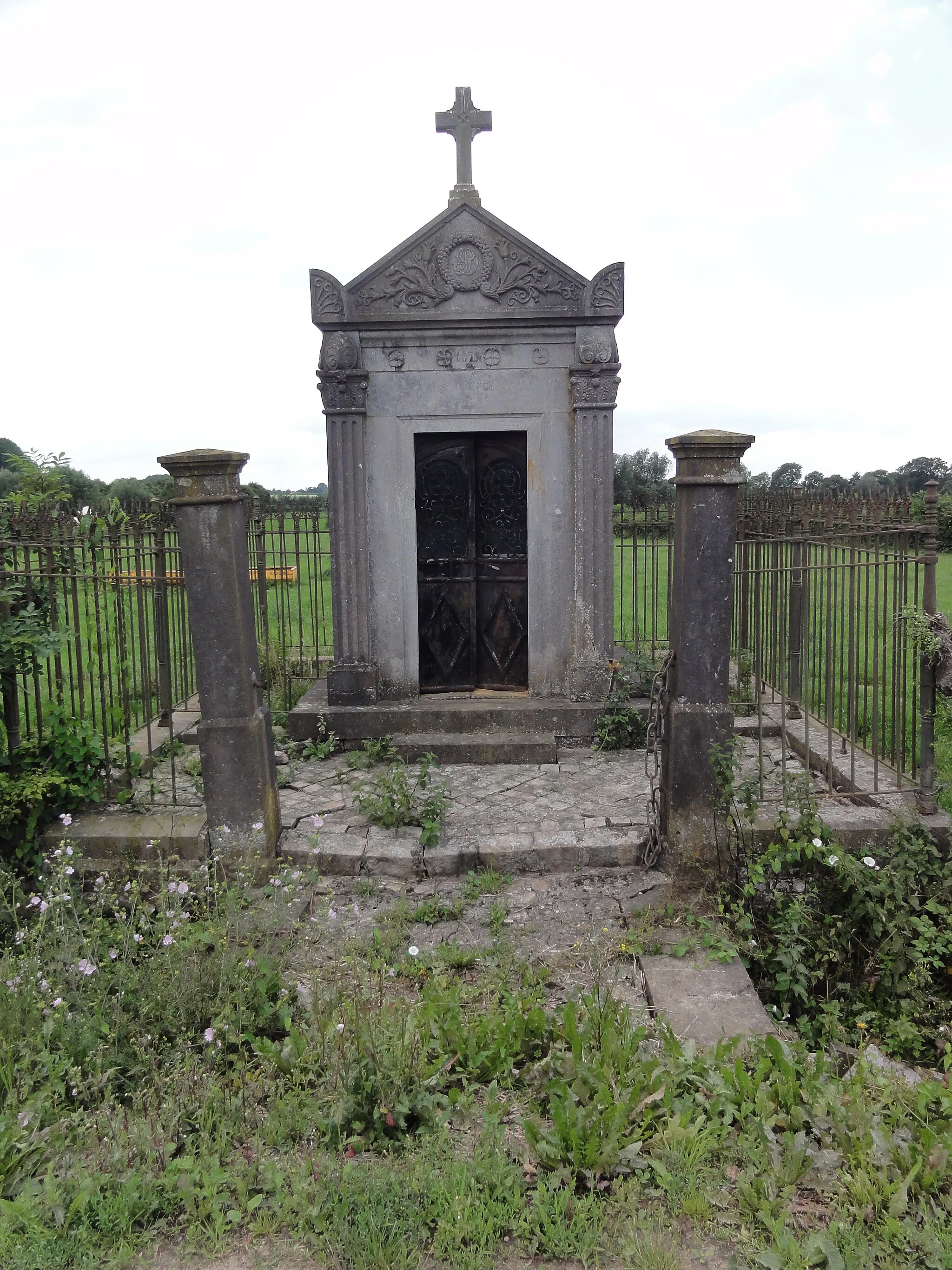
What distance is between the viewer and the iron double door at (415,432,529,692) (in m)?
7.50

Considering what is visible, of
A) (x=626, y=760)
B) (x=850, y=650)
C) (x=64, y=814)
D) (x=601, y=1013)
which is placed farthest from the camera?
(x=626, y=760)

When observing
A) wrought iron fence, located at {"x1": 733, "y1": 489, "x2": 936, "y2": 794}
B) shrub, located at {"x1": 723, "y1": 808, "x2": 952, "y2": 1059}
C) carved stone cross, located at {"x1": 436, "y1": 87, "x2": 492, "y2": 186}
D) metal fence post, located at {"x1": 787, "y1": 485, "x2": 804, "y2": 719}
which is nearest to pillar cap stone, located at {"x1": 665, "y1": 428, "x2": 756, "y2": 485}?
wrought iron fence, located at {"x1": 733, "y1": 489, "x2": 936, "y2": 794}

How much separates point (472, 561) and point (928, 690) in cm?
389

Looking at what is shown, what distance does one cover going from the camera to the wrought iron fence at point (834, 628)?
4.86m

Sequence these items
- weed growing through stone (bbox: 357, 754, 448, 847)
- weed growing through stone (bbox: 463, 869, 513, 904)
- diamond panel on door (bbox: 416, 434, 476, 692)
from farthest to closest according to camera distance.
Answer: diamond panel on door (bbox: 416, 434, 476, 692) → weed growing through stone (bbox: 357, 754, 448, 847) → weed growing through stone (bbox: 463, 869, 513, 904)

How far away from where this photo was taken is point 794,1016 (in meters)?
4.09

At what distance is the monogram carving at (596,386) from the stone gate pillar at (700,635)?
267 cm

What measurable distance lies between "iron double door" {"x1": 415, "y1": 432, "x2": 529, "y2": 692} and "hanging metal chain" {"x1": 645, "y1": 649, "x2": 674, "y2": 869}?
2.73 meters

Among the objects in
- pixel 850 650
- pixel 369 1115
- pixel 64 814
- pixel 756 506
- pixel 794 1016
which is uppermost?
pixel 756 506

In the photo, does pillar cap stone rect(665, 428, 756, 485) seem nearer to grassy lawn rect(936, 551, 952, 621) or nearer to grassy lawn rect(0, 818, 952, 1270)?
grassy lawn rect(0, 818, 952, 1270)

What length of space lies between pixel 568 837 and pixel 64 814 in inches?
106

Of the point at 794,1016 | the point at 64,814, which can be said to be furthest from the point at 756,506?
the point at 64,814

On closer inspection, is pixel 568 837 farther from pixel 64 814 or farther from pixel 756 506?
pixel 756 506

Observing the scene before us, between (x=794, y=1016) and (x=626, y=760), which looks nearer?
(x=794, y=1016)
